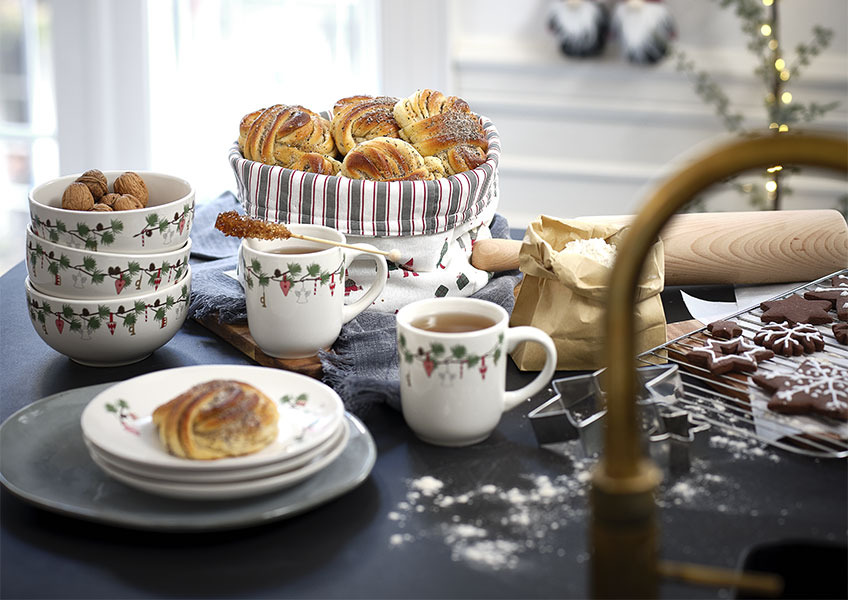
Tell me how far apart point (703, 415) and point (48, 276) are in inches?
28.2

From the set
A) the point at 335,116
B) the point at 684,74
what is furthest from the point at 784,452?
the point at 684,74

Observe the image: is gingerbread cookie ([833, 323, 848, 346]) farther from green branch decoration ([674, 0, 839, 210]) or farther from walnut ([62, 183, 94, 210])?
A: green branch decoration ([674, 0, 839, 210])

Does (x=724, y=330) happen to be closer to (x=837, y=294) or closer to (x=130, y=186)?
(x=837, y=294)

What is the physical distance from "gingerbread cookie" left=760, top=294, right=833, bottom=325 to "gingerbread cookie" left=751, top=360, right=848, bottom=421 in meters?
0.14

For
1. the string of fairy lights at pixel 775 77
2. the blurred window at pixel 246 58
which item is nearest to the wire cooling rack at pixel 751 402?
the string of fairy lights at pixel 775 77

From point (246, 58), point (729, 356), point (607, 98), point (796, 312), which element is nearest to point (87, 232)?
point (729, 356)

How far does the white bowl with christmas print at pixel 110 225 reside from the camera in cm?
102

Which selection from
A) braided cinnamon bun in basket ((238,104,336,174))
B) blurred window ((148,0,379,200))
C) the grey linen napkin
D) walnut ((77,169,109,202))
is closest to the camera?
the grey linen napkin

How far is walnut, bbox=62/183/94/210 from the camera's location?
1046mm

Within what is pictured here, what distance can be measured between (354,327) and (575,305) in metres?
0.27

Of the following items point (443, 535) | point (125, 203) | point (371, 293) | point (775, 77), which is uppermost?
point (775, 77)

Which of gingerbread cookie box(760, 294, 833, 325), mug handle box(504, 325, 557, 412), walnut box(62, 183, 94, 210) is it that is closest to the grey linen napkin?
mug handle box(504, 325, 557, 412)

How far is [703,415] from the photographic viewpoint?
3.17 ft

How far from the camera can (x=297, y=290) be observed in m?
1.05
